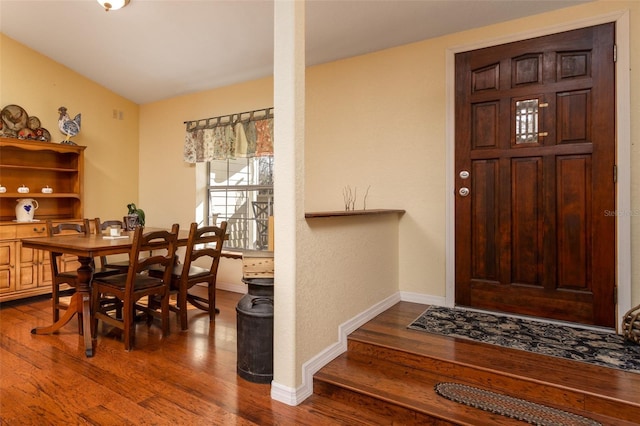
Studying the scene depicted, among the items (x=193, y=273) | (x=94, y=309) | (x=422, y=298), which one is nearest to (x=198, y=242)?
(x=193, y=273)

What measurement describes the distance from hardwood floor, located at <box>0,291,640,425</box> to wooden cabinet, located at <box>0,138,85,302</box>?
1479 millimetres

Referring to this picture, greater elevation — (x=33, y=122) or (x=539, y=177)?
(x=33, y=122)

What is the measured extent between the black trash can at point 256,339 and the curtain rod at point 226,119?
241cm

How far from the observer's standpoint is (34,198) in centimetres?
432

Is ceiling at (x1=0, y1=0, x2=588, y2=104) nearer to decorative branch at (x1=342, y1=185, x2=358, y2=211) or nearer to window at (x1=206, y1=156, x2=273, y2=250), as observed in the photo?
window at (x1=206, y1=156, x2=273, y2=250)

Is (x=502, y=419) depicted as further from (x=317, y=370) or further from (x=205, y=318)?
(x=205, y=318)

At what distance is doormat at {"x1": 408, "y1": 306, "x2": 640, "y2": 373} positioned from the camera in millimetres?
2139

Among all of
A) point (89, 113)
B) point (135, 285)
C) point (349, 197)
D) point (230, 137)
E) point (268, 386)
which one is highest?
point (89, 113)

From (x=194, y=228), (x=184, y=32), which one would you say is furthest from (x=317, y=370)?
(x=184, y=32)

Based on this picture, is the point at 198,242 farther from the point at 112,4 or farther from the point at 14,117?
the point at 14,117

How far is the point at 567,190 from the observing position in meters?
2.74

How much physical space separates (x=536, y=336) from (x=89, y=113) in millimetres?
5390

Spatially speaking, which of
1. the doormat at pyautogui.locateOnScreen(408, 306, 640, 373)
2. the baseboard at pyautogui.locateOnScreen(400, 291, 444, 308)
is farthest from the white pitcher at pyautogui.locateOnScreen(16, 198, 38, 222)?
the doormat at pyautogui.locateOnScreen(408, 306, 640, 373)

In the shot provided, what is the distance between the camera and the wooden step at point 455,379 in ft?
5.72
